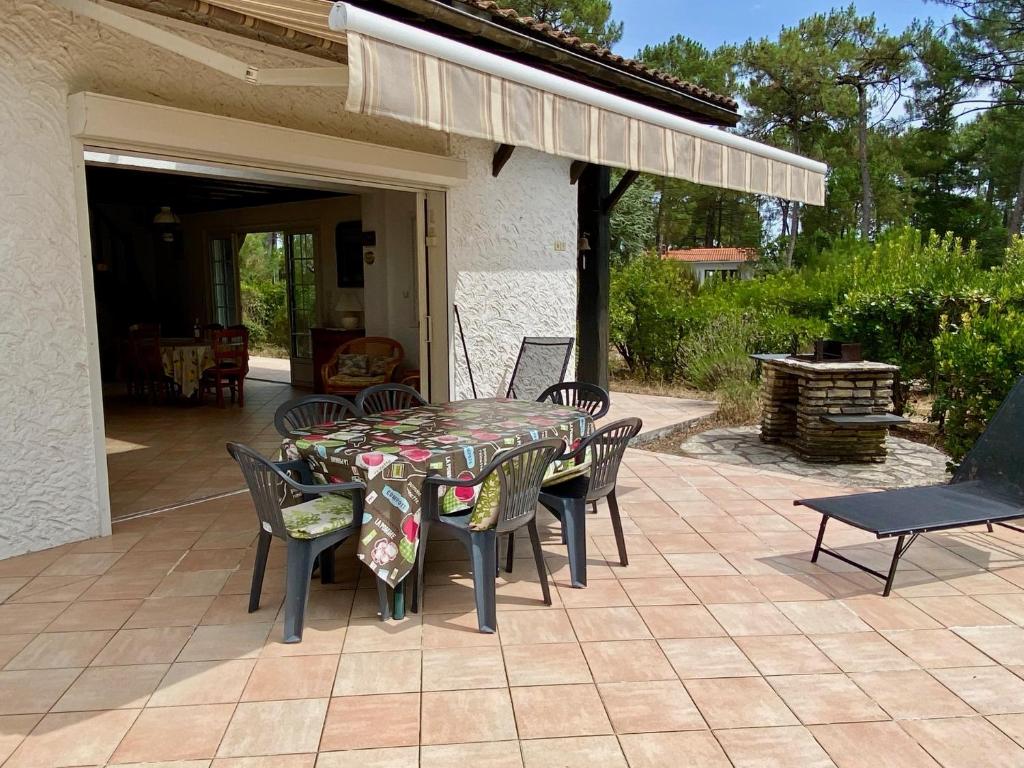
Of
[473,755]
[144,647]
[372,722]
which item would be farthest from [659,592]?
[144,647]

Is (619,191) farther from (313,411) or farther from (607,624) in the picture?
(607,624)

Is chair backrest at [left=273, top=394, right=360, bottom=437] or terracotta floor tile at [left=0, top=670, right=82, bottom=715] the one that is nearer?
terracotta floor tile at [left=0, top=670, right=82, bottom=715]

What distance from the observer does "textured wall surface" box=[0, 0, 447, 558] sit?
451 centimetres

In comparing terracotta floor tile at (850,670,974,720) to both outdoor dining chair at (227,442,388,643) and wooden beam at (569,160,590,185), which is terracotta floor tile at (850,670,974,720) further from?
wooden beam at (569,160,590,185)

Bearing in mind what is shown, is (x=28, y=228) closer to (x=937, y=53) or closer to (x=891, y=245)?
(x=891, y=245)

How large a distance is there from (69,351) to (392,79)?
3.19 metres

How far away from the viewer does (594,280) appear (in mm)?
10266

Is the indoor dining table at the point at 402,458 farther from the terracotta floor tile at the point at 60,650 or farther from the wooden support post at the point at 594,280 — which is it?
the wooden support post at the point at 594,280

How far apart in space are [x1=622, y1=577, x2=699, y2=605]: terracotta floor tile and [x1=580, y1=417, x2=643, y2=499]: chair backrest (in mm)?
560

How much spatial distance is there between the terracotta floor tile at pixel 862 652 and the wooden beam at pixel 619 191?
20.8ft

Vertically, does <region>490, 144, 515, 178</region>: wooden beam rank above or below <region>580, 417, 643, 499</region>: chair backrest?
above

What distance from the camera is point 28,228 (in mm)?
4621

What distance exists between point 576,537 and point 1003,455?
292 centimetres

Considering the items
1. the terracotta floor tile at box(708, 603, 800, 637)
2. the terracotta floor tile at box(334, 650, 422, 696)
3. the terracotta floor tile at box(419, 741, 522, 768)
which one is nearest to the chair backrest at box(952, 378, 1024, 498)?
the terracotta floor tile at box(708, 603, 800, 637)
